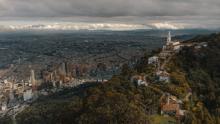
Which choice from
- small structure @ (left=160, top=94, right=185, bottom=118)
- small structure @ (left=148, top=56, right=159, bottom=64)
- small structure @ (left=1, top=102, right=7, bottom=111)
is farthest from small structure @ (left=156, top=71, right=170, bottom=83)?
small structure @ (left=1, top=102, right=7, bottom=111)

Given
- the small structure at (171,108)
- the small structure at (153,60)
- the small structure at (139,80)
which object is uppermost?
the small structure at (153,60)

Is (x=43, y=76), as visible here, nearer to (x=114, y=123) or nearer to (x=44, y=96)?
(x=44, y=96)

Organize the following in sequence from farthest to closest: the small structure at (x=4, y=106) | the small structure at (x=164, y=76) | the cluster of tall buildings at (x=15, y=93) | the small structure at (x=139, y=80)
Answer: the cluster of tall buildings at (x=15, y=93)
the small structure at (x=4, y=106)
the small structure at (x=164, y=76)
the small structure at (x=139, y=80)

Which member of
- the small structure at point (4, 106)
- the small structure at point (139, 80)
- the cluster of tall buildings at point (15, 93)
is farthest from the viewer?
the cluster of tall buildings at point (15, 93)

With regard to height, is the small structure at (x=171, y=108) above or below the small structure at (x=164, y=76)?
below

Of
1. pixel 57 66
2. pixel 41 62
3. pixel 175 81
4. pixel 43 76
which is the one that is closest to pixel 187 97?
pixel 175 81

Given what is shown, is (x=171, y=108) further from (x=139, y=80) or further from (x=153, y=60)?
(x=153, y=60)

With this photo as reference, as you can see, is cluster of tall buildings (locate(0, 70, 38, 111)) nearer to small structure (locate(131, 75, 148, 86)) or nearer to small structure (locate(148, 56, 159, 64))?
small structure (locate(148, 56, 159, 64))

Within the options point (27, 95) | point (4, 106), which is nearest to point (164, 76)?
point (4, 106)

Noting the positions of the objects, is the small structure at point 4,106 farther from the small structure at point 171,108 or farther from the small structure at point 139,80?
the small structure at point 171,108

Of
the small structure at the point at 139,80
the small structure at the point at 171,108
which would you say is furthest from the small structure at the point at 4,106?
the small structure at the point at 171,108

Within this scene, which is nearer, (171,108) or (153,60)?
(171,108)
